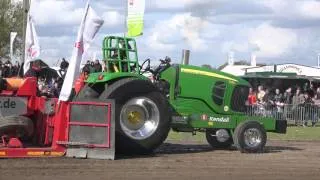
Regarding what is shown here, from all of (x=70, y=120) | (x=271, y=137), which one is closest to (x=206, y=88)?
(x=70, y=120)

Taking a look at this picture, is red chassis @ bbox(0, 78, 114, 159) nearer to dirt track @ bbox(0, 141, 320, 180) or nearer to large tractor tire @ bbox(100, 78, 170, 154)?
dirt track @ bbox(0, 141, 320, 180)

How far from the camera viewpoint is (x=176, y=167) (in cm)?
1098

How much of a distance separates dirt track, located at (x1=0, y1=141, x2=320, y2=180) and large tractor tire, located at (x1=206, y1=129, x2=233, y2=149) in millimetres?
652

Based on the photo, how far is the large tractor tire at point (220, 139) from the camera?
14227mm

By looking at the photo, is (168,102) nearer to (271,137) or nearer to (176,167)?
(176,167)

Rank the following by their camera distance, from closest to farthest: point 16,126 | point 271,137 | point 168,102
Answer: point 16,126, point 168,102, point 271,137

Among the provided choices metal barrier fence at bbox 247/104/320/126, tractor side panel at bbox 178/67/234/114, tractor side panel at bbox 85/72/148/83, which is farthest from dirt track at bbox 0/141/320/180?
metal barrier fence at bbox 247/104/320/126

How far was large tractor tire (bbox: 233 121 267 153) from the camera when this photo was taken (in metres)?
13.6

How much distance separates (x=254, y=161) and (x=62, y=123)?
3.63m

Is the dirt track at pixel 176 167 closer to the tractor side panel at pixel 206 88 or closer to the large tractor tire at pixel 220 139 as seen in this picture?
the large tractor tire at pixel 220 139

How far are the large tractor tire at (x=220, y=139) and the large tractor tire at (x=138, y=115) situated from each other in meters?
1.94

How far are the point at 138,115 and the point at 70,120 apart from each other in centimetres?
143

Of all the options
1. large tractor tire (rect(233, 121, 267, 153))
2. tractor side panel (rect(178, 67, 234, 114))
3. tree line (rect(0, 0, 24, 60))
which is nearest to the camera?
tractor side panel (rect(178, 67, 234, 114))

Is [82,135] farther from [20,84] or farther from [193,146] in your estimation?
[193,146]
